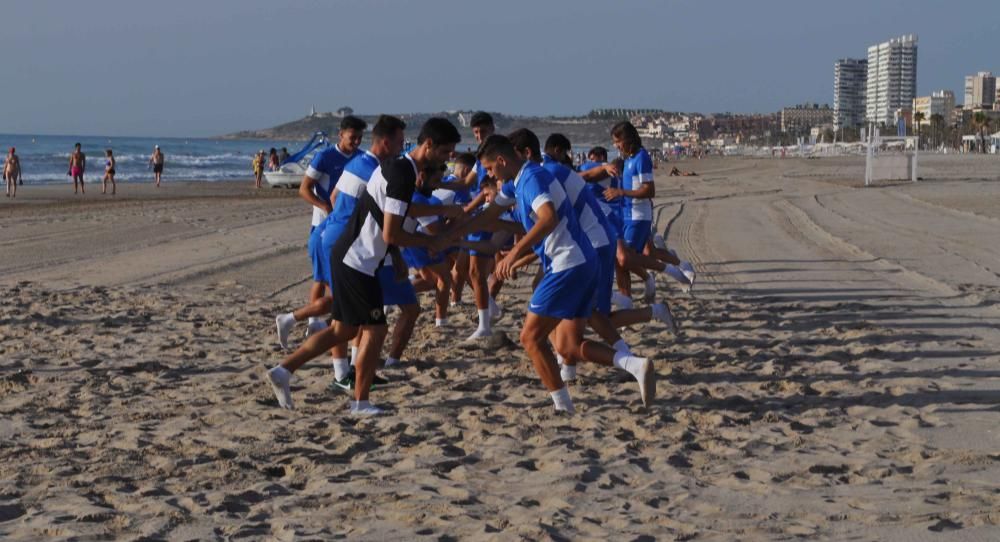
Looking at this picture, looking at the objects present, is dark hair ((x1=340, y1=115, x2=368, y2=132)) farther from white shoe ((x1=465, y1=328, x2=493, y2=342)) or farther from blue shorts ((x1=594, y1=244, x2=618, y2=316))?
blue shorts ((x1=594, y1=244, x2=618, y2=316))

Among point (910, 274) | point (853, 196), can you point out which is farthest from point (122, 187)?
point (910, 274)

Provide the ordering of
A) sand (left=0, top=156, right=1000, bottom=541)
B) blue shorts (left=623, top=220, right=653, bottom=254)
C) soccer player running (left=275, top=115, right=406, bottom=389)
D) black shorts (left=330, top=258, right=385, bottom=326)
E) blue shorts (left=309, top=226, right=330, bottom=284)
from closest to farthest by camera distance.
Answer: sand (left=0, top=156, right=1000, bottom=541), black shorts (left=330, top=258, right=385, bottom=326), soccer player running (left=275, top=115, right=406, bottom=389), blue shorts (left=309, top=226, right=330, bottom=284), blue shorts (left=623, top=220, right=653, bottom=254)

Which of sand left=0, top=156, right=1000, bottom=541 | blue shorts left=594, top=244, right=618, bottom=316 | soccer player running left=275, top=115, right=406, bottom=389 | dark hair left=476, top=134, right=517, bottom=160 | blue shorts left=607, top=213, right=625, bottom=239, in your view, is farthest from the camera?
blue shorts left=607, top=213, right=625, bottom=239

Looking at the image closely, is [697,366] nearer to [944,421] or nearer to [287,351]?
[944,421]

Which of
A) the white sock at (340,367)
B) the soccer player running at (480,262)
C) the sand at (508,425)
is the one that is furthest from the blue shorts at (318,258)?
the soccer player running at (480,262)

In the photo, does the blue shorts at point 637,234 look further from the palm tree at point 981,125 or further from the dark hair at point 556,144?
the palm tree at point 981,125

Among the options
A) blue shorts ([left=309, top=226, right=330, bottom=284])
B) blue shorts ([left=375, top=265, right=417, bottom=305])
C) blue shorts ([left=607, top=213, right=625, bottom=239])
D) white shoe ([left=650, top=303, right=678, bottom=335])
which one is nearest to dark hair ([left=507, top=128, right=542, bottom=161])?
blue shorts ([left=375, top=265, right=417, bottom=305])

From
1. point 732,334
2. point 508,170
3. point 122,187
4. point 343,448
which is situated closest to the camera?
point 343,448

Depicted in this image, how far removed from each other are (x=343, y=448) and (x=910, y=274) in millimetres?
9644

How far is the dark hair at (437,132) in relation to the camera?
263 inches

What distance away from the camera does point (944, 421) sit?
674 cm

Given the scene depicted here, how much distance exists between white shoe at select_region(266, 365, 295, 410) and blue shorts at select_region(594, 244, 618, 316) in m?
1.98

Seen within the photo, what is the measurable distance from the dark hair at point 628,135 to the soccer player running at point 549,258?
9.87ft

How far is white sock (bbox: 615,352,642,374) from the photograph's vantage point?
6904 millimetres
